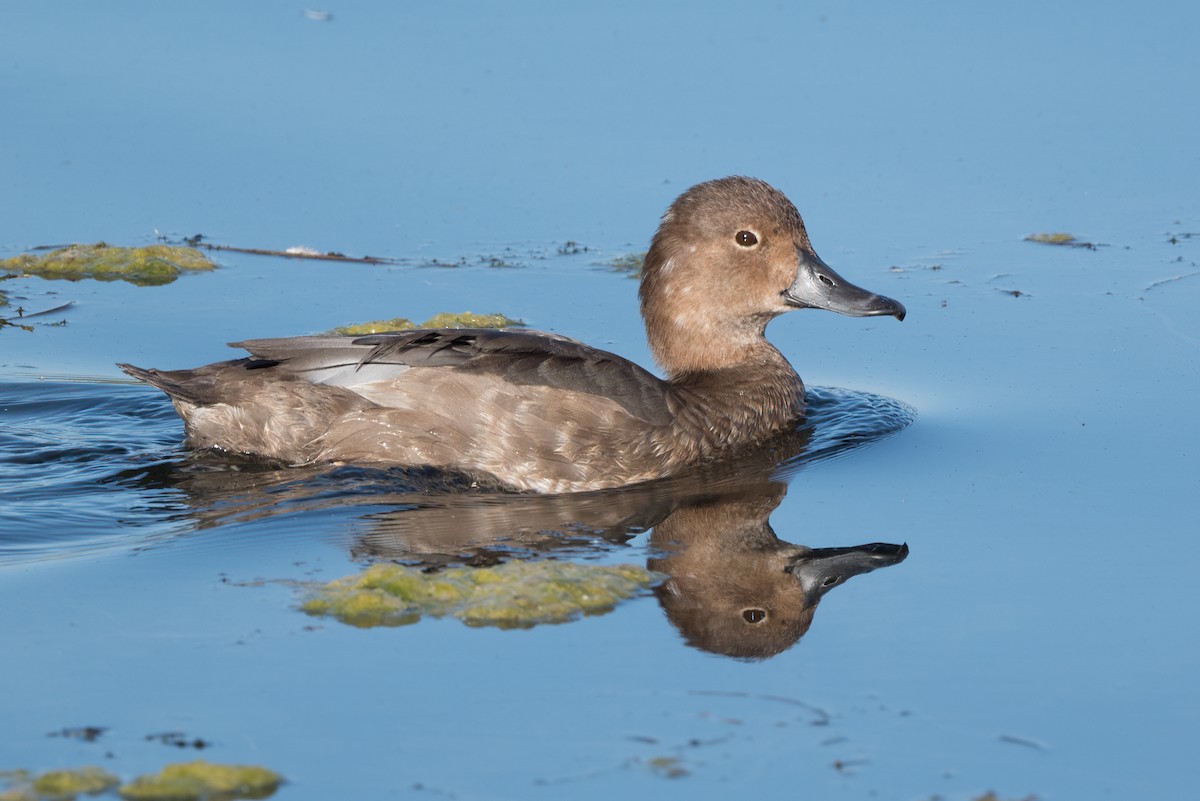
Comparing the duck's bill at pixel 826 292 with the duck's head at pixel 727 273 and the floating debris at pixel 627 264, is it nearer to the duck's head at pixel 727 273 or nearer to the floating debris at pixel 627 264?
the duck's head at pixel 727 273

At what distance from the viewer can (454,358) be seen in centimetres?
770

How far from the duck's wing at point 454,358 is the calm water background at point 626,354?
659 mm

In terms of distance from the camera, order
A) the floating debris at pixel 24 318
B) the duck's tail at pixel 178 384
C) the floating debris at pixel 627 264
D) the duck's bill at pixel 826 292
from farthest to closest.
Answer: the floating debris at pixel 627 264
the floating debris at pixel 24 318
the duck's bill at pixel 826 292
the duck's tail at pixel 178 384

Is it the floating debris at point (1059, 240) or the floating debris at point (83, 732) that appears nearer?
the floating debris at point (83, 732)

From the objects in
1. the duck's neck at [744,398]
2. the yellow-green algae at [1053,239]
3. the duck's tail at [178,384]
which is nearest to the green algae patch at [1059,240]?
the yellow-green algae at [1053,239]

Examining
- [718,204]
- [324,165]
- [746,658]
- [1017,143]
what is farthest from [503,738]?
[1017,143]

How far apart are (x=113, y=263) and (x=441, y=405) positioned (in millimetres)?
3472

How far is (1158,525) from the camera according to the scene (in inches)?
273

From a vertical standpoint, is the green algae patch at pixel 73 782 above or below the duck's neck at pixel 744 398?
below

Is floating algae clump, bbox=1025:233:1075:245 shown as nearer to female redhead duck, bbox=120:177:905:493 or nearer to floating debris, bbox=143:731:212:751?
female redhead duck, bbox=120:177:905:493

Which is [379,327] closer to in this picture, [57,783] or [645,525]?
[645,525]

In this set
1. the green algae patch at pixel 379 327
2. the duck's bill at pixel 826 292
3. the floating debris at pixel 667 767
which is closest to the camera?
the floating debris at pixel 667 767

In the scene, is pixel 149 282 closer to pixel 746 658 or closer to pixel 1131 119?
pixel 746 658

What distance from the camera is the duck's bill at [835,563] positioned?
6.36 meters
